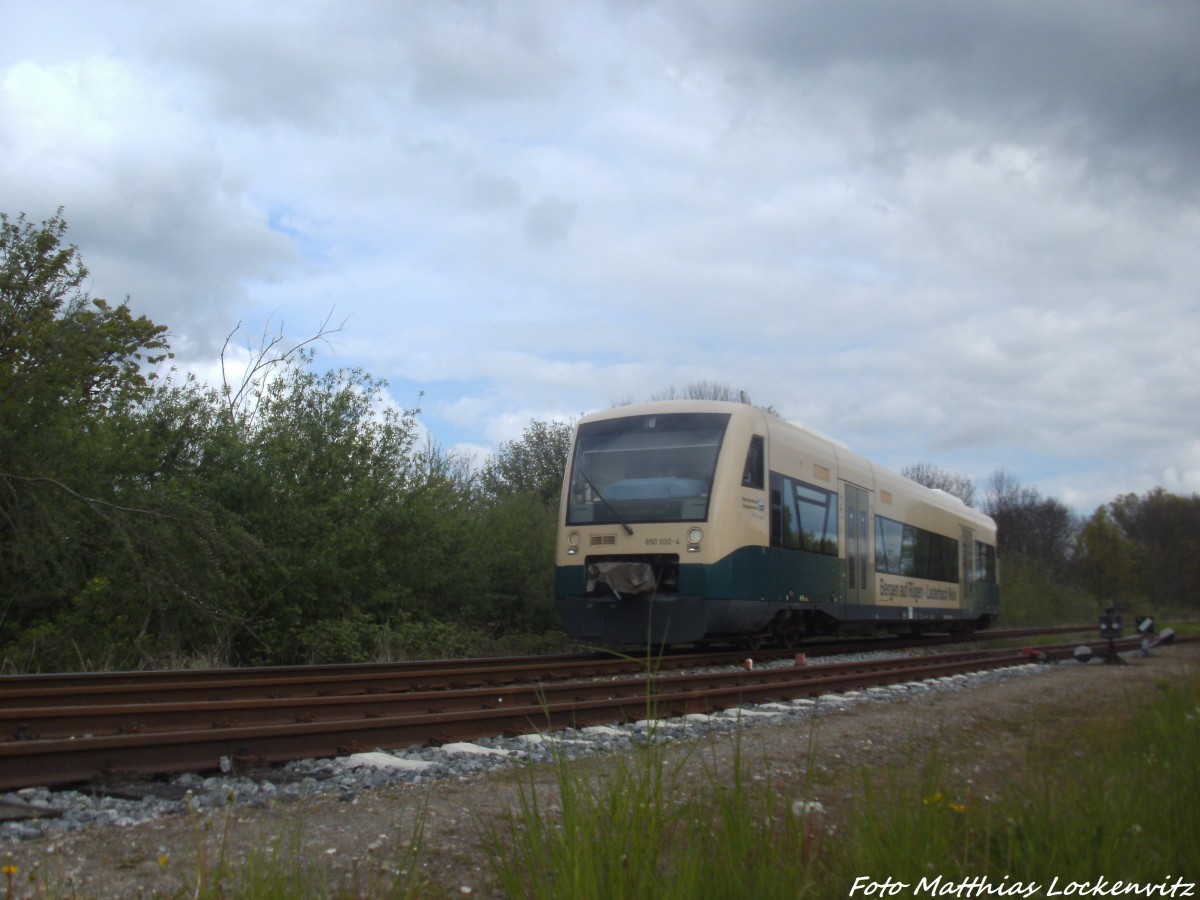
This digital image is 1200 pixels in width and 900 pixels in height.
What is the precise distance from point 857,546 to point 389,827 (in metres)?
13.7

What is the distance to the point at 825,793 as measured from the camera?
230 inches

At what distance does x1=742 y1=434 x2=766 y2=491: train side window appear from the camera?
13891mm

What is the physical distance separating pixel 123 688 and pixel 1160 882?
7.55 metres

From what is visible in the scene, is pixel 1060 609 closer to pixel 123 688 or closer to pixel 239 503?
pixel 239 503

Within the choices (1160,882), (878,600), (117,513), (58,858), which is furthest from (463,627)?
(1160,882)

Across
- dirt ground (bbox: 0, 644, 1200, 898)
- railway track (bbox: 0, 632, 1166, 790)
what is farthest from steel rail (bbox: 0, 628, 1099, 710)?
dirt ground (bbox: 0, 644, 1200, 898)

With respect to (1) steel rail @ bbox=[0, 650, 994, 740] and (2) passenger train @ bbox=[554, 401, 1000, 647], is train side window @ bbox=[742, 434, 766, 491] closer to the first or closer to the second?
(2) passenger train @ bbox=[554, 401, 1000, 647]

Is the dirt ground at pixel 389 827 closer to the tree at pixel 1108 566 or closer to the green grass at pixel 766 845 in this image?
the green grass at pixel 766 845

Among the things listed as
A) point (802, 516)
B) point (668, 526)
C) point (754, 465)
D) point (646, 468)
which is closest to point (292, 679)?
point (668, 526)

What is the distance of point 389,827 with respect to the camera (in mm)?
4781

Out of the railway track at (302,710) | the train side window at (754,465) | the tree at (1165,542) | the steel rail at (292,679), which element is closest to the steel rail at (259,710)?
the railway track at (302,710)

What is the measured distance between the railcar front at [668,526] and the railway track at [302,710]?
1075 millimetres

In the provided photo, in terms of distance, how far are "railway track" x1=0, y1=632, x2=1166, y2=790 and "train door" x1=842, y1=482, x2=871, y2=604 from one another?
431 cm

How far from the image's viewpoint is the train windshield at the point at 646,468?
13.7 m
